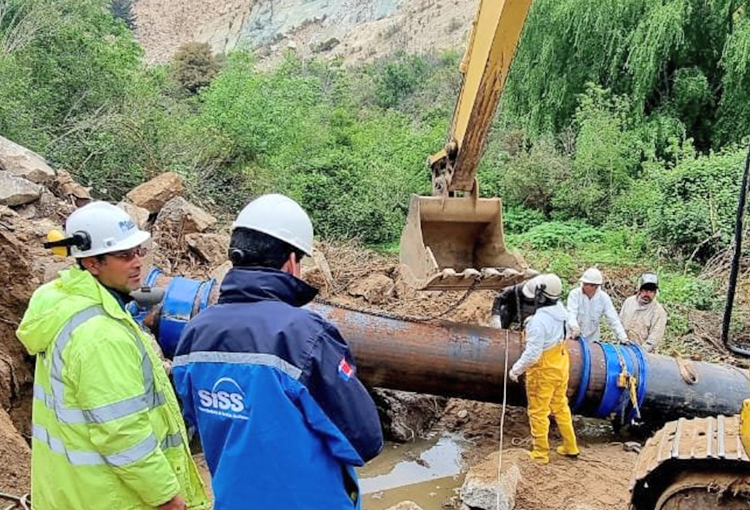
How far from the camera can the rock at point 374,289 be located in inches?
357

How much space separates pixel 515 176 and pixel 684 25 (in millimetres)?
4619

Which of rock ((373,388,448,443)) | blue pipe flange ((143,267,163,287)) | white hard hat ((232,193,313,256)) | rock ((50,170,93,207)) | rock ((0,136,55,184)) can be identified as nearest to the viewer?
white hard hat ((232,193,313,256))

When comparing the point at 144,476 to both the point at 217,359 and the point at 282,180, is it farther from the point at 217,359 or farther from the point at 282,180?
the point at 282,180

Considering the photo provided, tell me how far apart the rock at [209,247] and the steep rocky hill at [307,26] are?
1309 inches

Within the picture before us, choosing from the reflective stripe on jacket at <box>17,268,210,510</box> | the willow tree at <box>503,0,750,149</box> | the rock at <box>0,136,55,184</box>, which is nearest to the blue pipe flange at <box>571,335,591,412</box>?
the reflective stripe on jacket at <box>17,268,210,510</box>

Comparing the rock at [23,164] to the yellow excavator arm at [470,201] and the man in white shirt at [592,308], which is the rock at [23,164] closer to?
the yellow excavator arm at [470,201]

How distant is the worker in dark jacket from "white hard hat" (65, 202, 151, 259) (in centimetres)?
65

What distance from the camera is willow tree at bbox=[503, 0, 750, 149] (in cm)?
1469

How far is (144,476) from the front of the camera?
2482 millimetres

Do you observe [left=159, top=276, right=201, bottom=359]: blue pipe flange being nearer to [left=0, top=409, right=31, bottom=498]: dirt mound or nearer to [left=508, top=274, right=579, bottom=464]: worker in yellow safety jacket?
[left=0, top=409, right=31, bottom=498]: dirt mound

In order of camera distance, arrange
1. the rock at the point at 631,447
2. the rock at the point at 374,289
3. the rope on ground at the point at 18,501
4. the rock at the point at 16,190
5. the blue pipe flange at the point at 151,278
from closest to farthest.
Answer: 1. the rope on ground at the point at 18,501
2. the blue pipe flange at the point at 151,278
3. the rock at the point at 631,447
4. the rock at the point at 16,190
5. the rock at the point at 374,289

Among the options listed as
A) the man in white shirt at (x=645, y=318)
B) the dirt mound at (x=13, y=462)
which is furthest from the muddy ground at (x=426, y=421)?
the man in white shirt at (x=645, y=318)

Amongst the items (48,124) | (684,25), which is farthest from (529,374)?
(684,25)

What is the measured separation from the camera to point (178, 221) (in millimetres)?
9633
